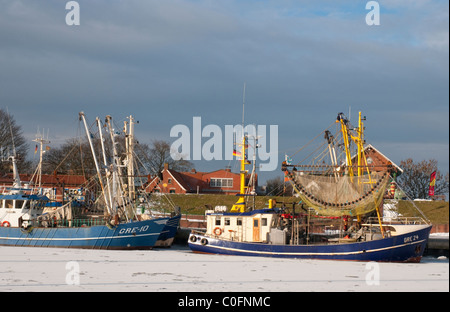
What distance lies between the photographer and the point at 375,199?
38.7m

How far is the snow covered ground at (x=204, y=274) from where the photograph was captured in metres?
24.0

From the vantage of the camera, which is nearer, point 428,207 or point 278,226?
point 278,226

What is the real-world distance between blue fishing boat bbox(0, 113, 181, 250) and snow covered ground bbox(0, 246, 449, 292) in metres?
6.92

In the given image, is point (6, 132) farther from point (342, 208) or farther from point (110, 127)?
point (342, 208)

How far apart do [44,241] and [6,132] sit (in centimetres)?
3868

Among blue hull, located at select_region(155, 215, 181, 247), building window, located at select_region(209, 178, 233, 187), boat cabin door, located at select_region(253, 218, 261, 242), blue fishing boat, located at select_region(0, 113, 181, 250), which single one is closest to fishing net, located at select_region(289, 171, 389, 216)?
boat cabin door, located at select_region(253, 218, 261, 242)

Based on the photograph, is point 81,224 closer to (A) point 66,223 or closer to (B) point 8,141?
(A) point 66,223

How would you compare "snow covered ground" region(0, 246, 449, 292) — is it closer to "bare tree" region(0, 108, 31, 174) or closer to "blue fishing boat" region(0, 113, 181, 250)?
"blue fishing boat" region(0, 113, 181, 250)

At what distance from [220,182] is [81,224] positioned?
46.3m

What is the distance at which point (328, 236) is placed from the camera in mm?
44062

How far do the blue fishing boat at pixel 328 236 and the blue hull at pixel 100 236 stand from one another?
13.7 feet
